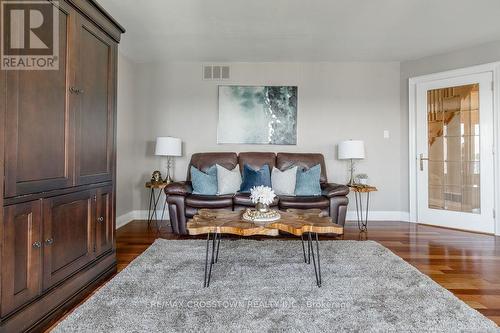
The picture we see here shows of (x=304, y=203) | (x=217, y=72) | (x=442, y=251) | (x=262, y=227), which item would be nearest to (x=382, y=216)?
(x=442, y=251)

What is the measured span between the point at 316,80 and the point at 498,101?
238 centimetres

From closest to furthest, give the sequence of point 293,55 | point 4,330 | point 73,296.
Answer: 1. point 4,330
2. point 73,296
3. point 293,55

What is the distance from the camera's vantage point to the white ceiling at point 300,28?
284cm

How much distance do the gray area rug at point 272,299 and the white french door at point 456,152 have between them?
2136 mm

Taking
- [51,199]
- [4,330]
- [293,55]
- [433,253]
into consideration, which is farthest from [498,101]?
[4,330]

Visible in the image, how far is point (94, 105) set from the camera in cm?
212

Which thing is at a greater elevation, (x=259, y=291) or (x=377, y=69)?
(x=377, y=69)

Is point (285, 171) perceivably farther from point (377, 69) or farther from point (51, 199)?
point (51, 199)

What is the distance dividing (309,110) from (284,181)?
55.1 inches

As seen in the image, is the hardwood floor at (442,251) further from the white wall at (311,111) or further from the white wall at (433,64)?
the white wall at (433,64)

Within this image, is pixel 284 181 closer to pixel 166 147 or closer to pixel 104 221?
pixel 166 147

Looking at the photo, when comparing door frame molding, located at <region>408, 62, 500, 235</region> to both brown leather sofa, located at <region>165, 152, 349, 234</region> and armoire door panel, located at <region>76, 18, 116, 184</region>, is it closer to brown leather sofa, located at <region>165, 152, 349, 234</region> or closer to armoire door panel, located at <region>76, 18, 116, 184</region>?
brown leather sofa, located at <region>165, 152, 349, 234</region>

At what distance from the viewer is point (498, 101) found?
369cm

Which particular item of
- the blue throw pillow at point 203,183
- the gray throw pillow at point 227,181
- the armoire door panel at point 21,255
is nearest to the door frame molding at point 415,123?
the gray throw pillow at point 227,181
